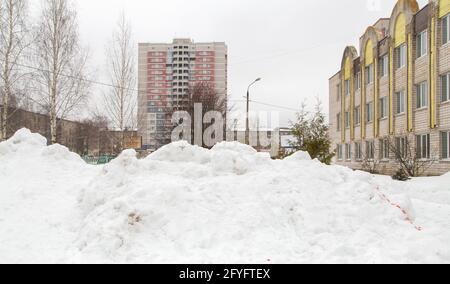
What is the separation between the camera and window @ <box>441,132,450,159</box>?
52.4ft

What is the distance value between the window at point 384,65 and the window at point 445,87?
6.07 meters

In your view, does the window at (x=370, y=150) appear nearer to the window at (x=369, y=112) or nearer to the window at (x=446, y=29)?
the window at (x=369, y=112)

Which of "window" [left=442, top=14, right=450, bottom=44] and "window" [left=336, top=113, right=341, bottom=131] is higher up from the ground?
"window" [left=442, top=14, right=450, bottom=44]

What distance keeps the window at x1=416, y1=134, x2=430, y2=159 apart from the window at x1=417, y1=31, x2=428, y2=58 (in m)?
4.07

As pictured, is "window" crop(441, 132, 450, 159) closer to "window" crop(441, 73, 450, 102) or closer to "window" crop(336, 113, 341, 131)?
"window" crop(441, 73, 450, 102)

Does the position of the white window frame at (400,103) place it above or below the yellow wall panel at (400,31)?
below

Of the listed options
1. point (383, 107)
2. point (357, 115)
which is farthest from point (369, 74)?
point (383, 107)

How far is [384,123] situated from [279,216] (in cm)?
1874

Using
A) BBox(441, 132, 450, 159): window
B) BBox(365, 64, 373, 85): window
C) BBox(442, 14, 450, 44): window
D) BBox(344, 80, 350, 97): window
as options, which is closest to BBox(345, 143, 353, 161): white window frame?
BBox(344, 80, 350, 97): window

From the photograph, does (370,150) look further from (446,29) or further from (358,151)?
(446,29)

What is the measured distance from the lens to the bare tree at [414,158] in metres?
16.5

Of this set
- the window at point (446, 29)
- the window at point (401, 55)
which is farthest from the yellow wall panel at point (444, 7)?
the window at point (401, 55)
